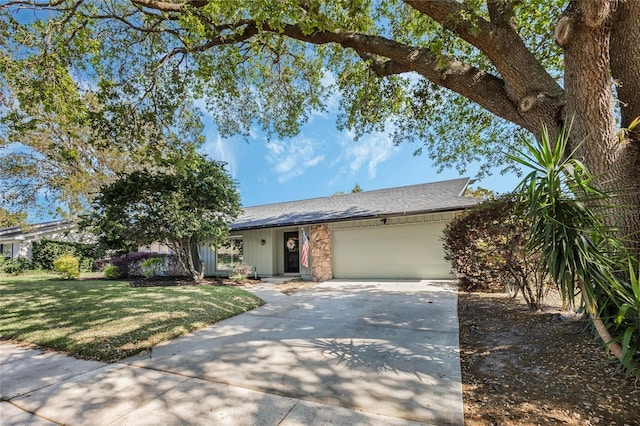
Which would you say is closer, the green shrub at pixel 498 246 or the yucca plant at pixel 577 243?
the yucca plant at pixel 577 243

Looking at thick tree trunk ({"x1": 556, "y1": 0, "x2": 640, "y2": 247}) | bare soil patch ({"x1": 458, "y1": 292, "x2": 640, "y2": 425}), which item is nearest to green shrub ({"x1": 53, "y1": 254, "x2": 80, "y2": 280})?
bare soil patch ({"x1": 458, "y1": 292, "x2": 640, "y2": 425})

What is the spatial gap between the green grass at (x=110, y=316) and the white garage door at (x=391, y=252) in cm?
524

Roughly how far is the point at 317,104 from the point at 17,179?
19080 mm

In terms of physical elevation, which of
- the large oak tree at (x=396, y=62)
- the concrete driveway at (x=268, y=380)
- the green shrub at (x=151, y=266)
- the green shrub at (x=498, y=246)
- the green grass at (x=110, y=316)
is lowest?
the concrete driveway at (x=268, y=380)

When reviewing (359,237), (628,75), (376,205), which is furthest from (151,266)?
(628,75)

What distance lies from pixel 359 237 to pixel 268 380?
30.2ft

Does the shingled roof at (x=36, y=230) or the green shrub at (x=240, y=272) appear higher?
the shingled roof at (x=36, y=230)

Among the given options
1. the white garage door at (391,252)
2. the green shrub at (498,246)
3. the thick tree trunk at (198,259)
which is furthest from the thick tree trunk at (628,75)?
the thick tree trunk at (198,259)

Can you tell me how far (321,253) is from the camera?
41.1 feet

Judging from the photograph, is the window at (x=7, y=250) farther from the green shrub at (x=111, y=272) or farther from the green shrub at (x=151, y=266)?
the green shrub at (x=151, y=266)

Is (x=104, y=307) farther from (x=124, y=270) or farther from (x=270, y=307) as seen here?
(x=124, y=270)

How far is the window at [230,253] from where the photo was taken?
49.0 feet

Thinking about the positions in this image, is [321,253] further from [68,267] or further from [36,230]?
[36,230]

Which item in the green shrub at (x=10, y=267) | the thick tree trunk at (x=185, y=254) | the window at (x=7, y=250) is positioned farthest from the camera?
the window at (x=7, y=250)
